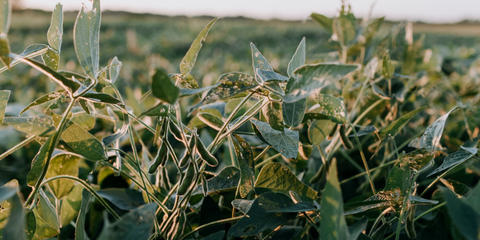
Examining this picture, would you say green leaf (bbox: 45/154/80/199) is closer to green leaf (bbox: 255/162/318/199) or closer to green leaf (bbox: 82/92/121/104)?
green leaf (bbox: 82/92/121/104)

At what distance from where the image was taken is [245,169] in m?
0.39

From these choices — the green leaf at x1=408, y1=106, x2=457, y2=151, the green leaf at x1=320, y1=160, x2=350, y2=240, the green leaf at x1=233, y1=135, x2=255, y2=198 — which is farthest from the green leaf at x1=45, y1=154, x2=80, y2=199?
the green leaf at x1=408, y1=106, x2=457, y2=151

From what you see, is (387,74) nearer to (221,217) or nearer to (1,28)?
(221,217)

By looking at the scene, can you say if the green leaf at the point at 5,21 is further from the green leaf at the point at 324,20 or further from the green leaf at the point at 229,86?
the green leaf at the point at 324,20

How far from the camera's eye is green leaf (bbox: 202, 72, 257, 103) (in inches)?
12.4

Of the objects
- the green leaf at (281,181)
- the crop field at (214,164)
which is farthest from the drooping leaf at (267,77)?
the green leaf at (281,181)

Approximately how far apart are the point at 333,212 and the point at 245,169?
0.41 feet

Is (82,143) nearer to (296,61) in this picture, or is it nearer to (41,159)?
(41,159)

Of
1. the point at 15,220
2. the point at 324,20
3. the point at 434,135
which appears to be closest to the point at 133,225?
the point at 15,220

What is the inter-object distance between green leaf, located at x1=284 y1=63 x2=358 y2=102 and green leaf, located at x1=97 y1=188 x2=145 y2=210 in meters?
0.29

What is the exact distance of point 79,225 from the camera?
1.15ft

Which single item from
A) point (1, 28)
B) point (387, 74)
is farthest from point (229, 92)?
point (387, 74)

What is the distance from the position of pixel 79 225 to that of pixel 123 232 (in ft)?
0.35

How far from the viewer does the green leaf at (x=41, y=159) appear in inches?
12.7
